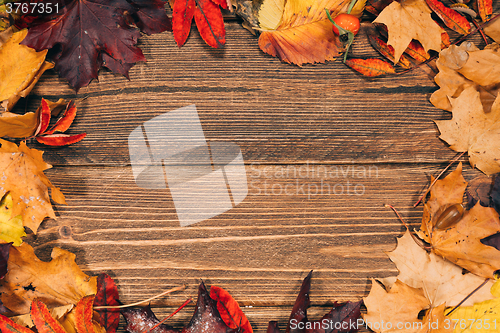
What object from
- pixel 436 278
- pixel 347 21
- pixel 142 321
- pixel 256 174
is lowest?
pixel 142 321

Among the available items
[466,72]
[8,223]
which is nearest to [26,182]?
[8,223]

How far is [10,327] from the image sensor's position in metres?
0.63

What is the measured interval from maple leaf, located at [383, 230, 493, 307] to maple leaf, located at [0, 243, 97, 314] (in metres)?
0.79

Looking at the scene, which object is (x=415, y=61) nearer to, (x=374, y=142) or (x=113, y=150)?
(x=374, y=142)

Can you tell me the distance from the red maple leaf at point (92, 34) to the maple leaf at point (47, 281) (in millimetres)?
438

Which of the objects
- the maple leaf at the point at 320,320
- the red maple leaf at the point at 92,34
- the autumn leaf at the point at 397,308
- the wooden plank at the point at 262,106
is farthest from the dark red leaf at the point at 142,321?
the red maple leaf at the point at 92,34

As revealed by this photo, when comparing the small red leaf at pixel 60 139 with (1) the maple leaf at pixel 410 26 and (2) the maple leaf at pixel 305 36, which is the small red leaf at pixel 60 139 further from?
(1) the maple leaf at pixel 410 26

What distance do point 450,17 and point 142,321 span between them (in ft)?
3.60

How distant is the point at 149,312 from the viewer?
70 centimetres

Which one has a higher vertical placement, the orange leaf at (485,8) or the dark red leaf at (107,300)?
the orange leaf at (485,8)

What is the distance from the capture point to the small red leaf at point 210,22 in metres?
0.69

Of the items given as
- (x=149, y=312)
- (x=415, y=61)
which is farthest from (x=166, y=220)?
(x=415, y=61)

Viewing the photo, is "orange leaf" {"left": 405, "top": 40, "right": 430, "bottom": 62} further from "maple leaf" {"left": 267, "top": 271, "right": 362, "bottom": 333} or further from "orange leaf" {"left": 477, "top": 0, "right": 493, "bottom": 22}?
"maple leaf" {"left": 267, "top": 271, "right": 362, "bottom": 333}

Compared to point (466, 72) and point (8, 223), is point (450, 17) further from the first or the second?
point (8, 223)
